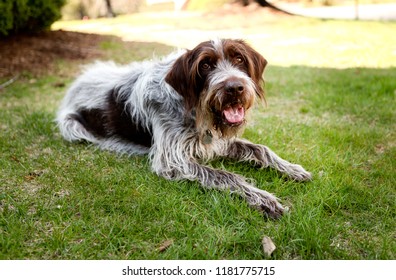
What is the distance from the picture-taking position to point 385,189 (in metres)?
3.77

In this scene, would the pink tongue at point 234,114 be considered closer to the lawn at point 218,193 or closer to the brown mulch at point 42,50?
the lawn at point 218,193

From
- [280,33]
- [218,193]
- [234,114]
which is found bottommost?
[218,193]

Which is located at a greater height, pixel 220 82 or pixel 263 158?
pixel 220 82

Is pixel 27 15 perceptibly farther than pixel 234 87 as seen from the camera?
Yes

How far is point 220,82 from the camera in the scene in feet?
12.1

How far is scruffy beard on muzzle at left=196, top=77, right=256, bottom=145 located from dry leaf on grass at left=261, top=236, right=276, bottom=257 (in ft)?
4.20

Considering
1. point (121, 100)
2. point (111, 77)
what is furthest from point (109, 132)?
point (111, 77)

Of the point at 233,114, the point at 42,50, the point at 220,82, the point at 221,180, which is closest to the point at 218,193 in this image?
the point at 221,180

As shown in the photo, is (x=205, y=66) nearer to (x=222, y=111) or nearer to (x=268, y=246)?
(x=222, y=111)

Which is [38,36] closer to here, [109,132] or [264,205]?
[109,132]

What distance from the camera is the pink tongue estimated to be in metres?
3.86

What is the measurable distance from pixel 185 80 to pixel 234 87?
Result: 0.59 m

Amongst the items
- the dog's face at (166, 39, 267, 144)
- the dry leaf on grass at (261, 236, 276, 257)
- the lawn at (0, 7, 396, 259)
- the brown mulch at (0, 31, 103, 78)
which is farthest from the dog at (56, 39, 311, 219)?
the brown mulch at (0, 31, 103, 78)

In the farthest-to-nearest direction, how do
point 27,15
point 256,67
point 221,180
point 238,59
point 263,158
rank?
point 27,15
point 263,158
point 256,67
point 238,59
point 221,180
